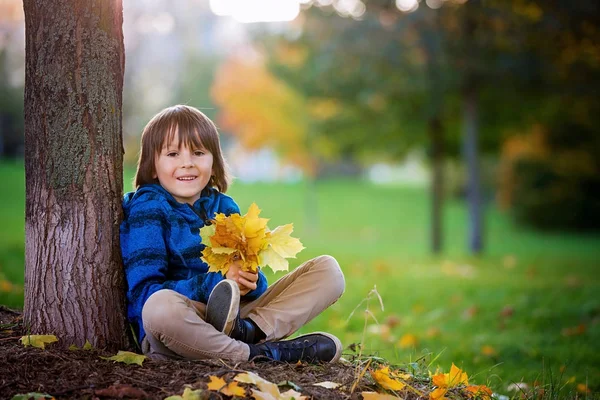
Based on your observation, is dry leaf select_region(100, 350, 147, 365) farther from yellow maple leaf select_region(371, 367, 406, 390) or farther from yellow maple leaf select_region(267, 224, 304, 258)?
yellow maple leaf select_region(371, 367, 406, 390)

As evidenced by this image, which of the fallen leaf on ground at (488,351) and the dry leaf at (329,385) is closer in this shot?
the dry leaf at (329,385)

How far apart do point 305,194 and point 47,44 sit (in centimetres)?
2369

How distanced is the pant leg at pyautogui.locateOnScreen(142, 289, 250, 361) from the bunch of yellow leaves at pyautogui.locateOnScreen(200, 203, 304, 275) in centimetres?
23

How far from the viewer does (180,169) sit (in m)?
3.07

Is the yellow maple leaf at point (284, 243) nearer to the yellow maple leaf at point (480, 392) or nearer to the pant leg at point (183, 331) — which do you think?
the pant leg at point (183, 331)

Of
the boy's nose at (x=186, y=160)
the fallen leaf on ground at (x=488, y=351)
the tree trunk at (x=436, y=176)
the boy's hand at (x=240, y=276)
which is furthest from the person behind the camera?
the tree trunk at (x=436, y=176)

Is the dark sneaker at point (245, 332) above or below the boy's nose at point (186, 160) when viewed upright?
below

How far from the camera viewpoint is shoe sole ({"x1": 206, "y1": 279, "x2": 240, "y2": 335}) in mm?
2580

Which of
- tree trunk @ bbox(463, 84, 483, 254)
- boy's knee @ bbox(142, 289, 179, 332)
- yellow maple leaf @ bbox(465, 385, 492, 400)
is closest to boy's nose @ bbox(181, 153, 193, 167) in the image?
boy's knee @ bbox(142, 289, 179, 332)

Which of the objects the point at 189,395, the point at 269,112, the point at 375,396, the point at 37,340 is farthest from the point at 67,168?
the point at 269,112

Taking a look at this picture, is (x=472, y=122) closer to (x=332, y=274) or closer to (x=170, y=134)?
(x=332, y=274)

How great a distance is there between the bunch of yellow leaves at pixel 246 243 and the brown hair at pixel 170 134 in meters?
0.55

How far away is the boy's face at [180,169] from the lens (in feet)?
10.1

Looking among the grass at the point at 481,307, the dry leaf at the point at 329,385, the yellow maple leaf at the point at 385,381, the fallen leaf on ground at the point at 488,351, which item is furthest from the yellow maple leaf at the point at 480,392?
the fallen leaf on ground at the point at 488,351
